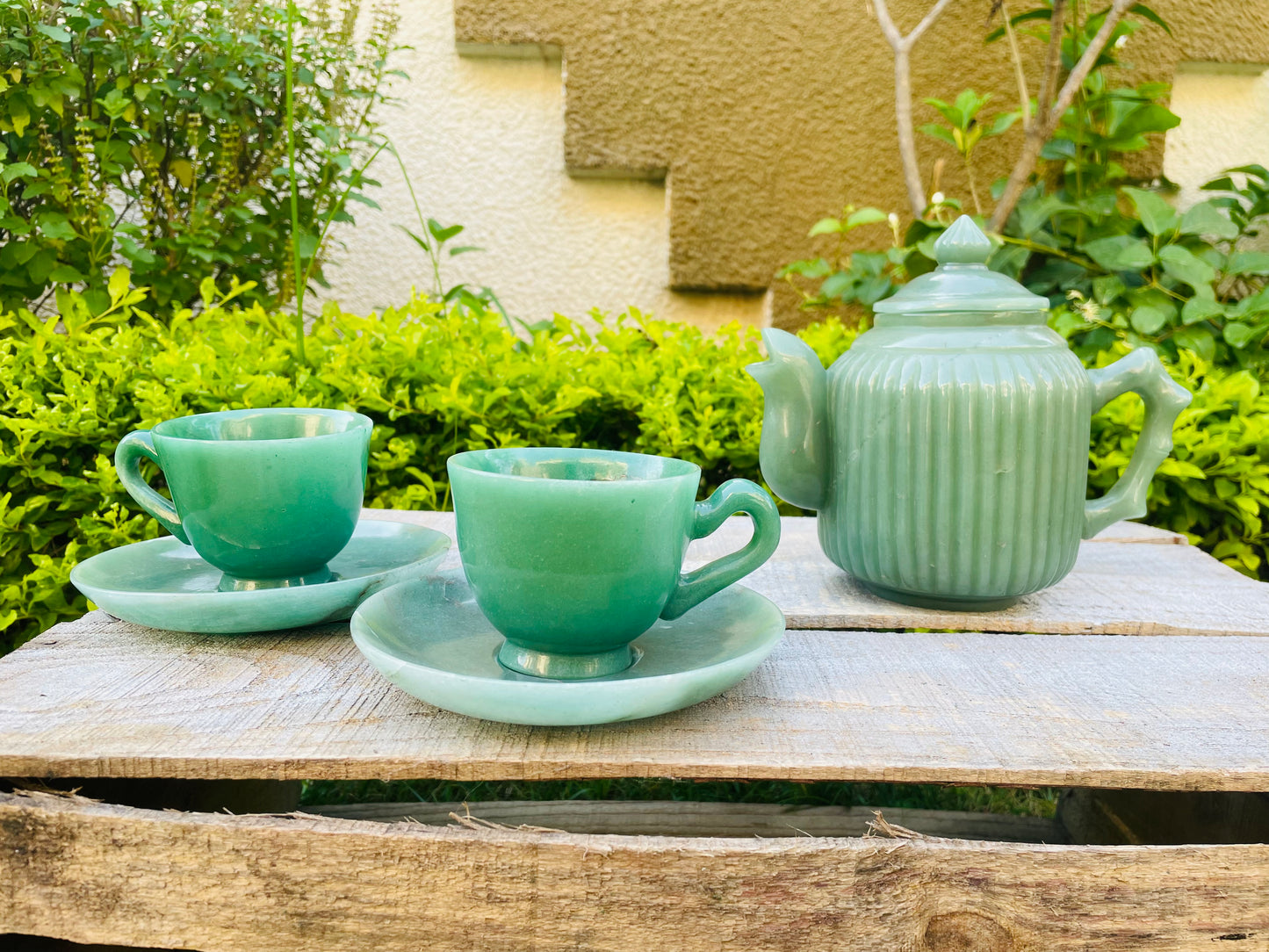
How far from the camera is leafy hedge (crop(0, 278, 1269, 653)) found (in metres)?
1.31

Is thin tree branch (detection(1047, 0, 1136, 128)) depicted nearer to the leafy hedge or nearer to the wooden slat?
the leafy hedge

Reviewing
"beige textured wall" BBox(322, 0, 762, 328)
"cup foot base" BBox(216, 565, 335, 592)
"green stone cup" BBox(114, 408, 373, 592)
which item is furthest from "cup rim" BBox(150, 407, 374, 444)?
"beige textured wall" BBox(322, 0, 762, 328)

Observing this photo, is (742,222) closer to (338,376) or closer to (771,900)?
(338,376)

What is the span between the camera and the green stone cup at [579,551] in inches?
24.1

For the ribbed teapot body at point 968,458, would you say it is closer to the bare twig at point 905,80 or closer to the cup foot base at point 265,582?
the cup foot base at point 265,582

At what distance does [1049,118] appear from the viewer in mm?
1873

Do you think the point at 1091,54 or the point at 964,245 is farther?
the point at 1091,54


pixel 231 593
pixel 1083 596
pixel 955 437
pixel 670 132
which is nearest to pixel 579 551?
pixel 231 593

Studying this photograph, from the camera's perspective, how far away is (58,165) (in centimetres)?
159

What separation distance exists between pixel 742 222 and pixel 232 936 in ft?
6.51

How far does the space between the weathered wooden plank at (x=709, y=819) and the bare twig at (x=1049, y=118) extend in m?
1.27

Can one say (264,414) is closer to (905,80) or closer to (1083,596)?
(1083,596)

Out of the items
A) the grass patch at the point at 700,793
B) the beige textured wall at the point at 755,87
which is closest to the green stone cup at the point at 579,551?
the grass patch at the point at 700,793

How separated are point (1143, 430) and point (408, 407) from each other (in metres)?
1.01
